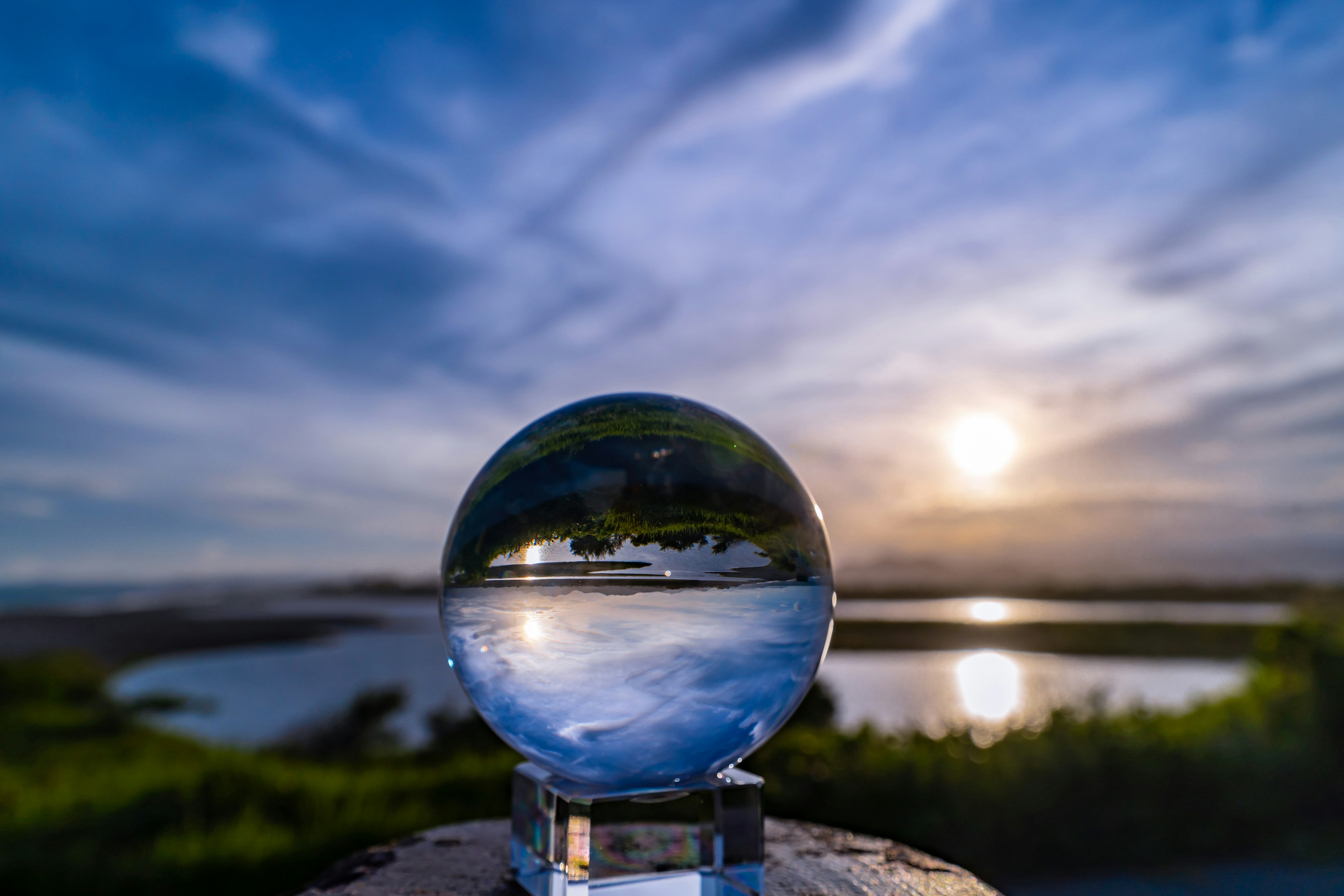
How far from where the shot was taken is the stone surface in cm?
276

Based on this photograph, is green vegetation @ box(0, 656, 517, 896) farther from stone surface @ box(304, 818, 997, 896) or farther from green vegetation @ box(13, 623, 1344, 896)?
stone surface @ box(304, 818, 997, 896)

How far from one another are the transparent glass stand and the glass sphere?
0.25ft

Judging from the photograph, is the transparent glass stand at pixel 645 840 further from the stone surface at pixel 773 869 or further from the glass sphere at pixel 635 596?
the stone surface at pixel 773 869

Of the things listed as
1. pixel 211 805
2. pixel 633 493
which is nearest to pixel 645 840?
pixel 633 493

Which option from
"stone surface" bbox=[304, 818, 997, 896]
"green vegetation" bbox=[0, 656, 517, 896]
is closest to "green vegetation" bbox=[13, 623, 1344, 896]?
"green vegetation" bbox=[0, 656, 517, 896]

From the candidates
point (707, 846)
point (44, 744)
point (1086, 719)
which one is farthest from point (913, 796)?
point (44, 744)

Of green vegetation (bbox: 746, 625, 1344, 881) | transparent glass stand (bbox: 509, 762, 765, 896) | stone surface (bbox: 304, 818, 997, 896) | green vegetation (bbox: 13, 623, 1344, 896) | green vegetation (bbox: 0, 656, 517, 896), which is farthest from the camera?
green vegetation (bbox: 746, 625, 1344, 881)

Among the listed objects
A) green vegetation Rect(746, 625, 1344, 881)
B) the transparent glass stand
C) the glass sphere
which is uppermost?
the glass sphere

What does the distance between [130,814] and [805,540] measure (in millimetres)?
5832

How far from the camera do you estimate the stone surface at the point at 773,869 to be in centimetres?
276

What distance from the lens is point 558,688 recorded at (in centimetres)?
237

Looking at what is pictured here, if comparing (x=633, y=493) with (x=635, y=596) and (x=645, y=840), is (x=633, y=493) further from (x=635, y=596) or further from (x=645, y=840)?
(x=645, y=840)

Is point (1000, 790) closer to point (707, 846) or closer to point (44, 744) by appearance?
point (707, 846)

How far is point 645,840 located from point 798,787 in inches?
171
